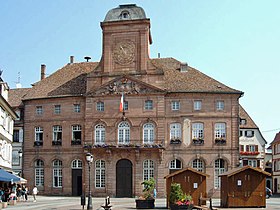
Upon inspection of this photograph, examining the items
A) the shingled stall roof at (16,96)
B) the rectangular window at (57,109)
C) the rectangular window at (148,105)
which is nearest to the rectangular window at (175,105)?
the rectangular window at (148,105)

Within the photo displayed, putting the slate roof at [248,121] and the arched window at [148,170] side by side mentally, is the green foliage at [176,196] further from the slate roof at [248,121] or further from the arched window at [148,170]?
the slate roof at [248,121]

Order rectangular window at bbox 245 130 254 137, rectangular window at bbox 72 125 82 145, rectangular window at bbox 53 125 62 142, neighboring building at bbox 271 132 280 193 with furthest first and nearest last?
neighboring building at bbox 271 132 280 193 < rectangular window at bbox 245 130 254 137 < rectangular window at bbox 53 125 62 142 < rectangular window at bbox 72 125 82 145

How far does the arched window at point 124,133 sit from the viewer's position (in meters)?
56.9

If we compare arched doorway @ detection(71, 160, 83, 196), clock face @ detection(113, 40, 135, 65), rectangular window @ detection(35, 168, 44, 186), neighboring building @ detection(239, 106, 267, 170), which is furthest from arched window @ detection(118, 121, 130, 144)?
neighboring building @ detection(239, 106, 267, 170)

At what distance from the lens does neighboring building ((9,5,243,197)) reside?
184 ft

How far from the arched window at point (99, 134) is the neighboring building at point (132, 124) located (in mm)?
113

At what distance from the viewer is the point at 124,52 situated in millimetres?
58062

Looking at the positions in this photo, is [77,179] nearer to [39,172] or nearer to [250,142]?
[39,172]

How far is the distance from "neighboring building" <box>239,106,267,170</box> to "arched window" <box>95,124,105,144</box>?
85.2 ft

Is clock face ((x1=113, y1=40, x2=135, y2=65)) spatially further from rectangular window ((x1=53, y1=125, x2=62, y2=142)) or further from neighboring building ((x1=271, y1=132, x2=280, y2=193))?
neighboring building ((x1=271, y1=132, x2=280, y2=193))

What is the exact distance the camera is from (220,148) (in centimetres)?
5619

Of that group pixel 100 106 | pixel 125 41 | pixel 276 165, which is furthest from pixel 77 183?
pixel 276 165

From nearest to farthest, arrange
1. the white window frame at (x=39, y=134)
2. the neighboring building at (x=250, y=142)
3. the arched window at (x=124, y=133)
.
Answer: the arched window at (x=124, y=133) → the white window frame at (x=39, y=134) → the neighboring building at (x=250, y=142)

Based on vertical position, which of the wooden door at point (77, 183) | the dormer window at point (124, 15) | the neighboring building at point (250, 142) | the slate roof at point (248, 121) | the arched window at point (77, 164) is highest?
the dormer window at point (124, 15)
